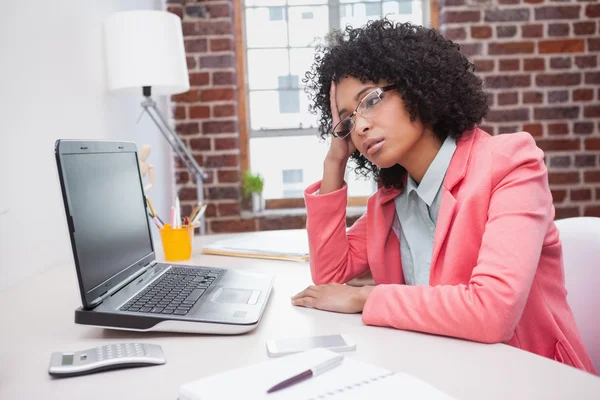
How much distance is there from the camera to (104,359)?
2.23ft

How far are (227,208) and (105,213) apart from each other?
5.49ft

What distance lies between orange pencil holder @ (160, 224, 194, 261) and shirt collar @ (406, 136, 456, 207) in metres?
0.64

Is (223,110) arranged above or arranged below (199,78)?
below

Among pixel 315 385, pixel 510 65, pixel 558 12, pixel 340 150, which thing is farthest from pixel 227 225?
pixel 315 385

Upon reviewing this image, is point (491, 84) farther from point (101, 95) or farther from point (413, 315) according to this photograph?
point (413, 315)

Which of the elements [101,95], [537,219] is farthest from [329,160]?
[101,95]

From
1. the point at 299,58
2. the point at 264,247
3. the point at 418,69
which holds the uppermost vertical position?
the point at 299,58

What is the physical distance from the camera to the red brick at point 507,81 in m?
2.57

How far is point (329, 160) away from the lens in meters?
1.28

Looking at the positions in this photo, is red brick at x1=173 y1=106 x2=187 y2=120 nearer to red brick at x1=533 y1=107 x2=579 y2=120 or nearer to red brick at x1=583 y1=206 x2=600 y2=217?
red brick at x1=533 y1=107 x2=579 y2=120

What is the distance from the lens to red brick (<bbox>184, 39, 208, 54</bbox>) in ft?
8.34

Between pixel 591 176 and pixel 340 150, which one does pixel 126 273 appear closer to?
pixel 340 150

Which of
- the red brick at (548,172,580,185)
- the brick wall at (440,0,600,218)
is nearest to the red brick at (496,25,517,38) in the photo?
the brick wall at (440,0,600,218)

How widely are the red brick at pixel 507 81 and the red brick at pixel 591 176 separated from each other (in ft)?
1.71
